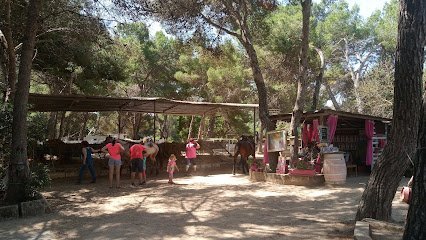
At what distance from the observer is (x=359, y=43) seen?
1272 inches

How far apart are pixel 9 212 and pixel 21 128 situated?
1.58 metres

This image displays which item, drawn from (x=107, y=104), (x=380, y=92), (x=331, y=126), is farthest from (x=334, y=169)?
(x=380, y=92)

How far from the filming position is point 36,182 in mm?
7727

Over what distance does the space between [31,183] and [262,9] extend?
9.78 meters

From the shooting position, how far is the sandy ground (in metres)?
5.85

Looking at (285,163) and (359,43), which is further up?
(359,43)

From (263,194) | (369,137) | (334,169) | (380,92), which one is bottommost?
(263,194)

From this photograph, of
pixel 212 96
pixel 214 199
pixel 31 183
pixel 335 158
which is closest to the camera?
pixel 31 183

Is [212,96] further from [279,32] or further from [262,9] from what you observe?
[262,9]

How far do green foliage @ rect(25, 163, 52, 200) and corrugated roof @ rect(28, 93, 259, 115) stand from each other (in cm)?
374

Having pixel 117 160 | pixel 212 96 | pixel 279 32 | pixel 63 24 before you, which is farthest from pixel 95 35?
pixel 212 96

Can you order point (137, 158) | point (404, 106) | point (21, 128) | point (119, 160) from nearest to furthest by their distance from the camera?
point (404, 106), point (21, 128), point (119, 160), point (137, 158)

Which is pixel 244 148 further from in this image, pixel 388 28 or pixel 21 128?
pixel 388 28

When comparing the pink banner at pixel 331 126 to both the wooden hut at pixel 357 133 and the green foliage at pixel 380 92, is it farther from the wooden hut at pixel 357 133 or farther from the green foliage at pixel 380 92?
the green foliage at pixel 380 92
